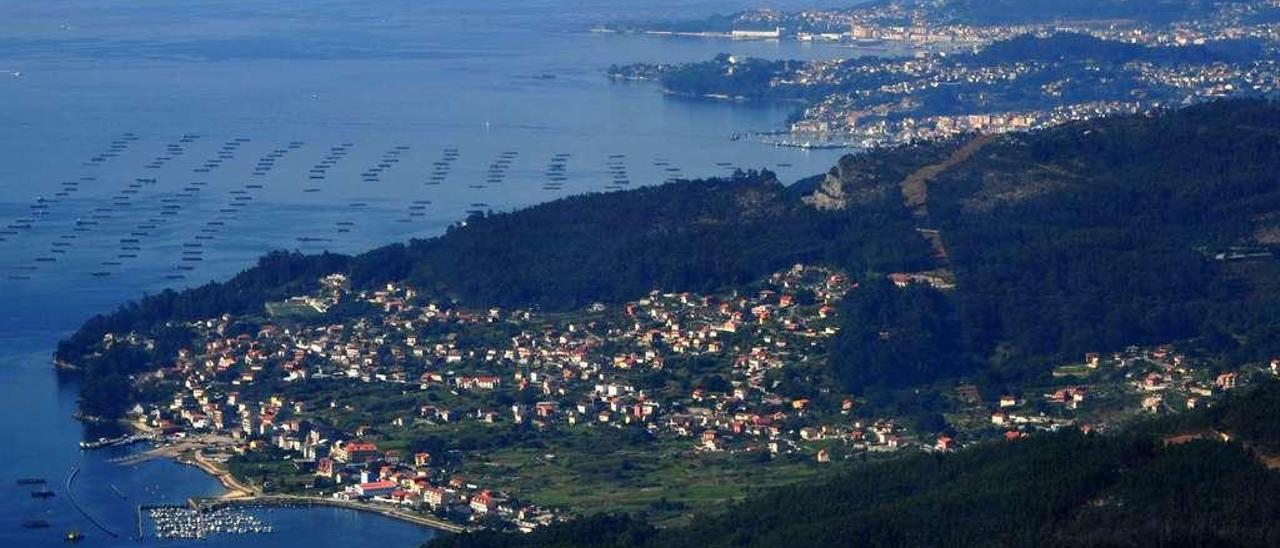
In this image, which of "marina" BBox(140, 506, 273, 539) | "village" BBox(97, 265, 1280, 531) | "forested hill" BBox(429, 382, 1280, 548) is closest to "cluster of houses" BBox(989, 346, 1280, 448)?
"village" BBox(97, 265, 1280, 531)

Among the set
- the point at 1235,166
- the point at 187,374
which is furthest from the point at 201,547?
the point at 1235,166

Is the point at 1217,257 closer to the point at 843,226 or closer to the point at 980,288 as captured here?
the point at 980,288

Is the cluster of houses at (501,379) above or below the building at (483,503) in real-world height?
below

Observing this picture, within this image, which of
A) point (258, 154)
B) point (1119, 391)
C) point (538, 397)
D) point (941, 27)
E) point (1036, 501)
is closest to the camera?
point (1036, 501)

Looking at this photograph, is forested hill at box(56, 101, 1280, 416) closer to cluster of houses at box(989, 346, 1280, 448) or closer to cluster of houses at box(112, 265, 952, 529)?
cluster of houses at box(989, 346, 1280, 448)

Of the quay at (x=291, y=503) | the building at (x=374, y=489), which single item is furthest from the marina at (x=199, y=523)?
the building at (x=374, y=489)

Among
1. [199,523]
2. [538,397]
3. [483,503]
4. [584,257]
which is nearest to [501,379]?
[538,397]

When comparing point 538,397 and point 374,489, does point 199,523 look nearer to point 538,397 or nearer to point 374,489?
point 374,489

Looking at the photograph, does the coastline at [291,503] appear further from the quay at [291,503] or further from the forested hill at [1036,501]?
the forested hill at [1036,501]
